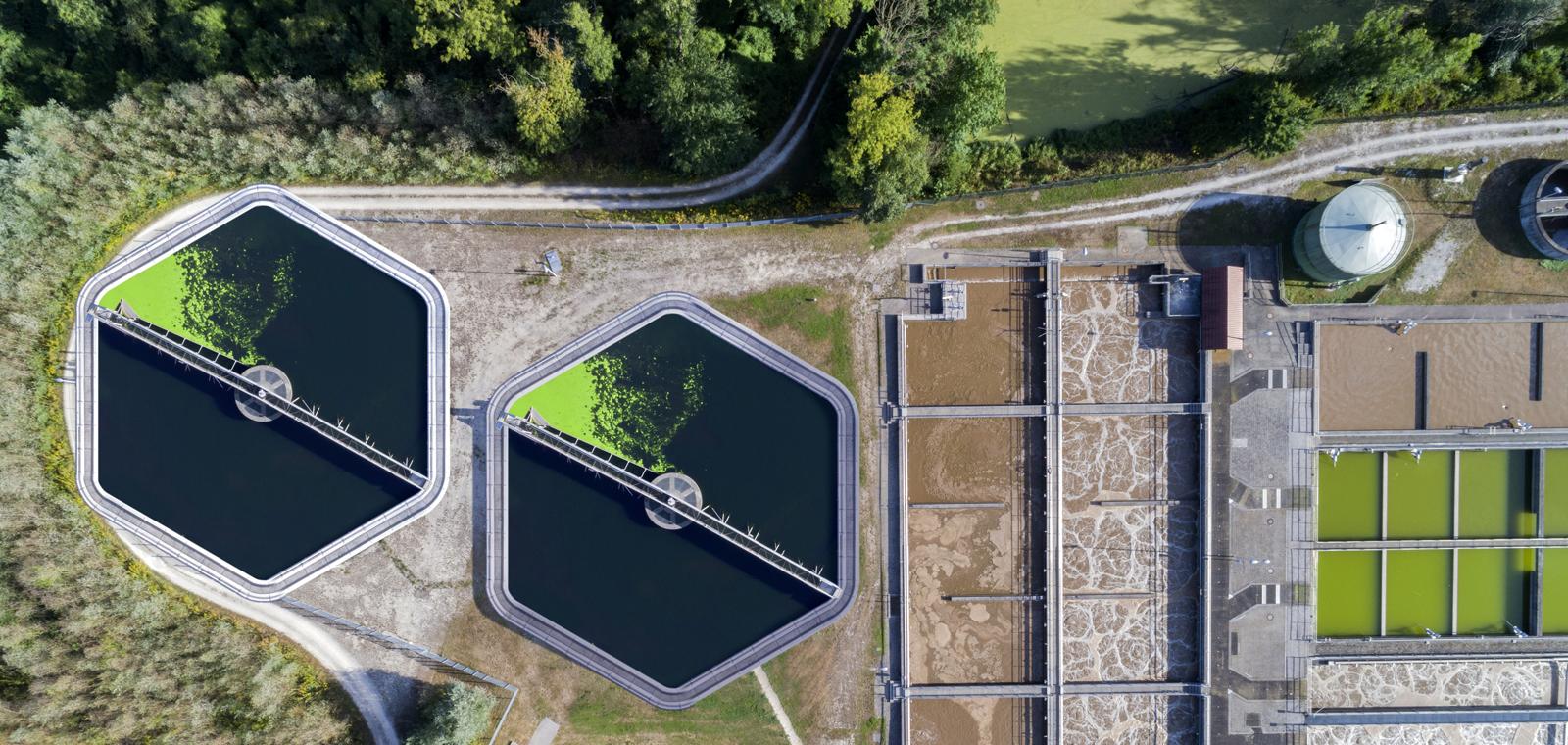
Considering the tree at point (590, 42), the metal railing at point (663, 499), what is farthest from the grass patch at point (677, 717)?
the tree at point (590, 42)

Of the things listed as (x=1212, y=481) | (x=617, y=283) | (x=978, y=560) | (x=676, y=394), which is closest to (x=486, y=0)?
(x=617, y=283)

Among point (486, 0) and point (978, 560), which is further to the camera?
point (978, 560)

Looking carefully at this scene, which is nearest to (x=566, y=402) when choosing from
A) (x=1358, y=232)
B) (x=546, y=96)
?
(x=546, y=96)

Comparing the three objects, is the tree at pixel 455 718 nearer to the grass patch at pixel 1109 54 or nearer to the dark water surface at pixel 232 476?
the dark water surface at pixel 232 476

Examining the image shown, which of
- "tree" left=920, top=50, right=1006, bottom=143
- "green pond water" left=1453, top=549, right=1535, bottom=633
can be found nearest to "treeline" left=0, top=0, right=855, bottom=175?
"tree" left=920, top=50, right=1006, bottom=143

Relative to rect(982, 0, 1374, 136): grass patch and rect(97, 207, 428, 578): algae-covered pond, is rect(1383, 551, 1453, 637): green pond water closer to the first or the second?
rect(982, 0, 1374, 136): grass patch

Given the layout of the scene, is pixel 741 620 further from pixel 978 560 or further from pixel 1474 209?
pixel 1474 209

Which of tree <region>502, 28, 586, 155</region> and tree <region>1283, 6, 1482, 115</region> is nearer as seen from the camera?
tree <region>502, 28, 586, 155</region>
